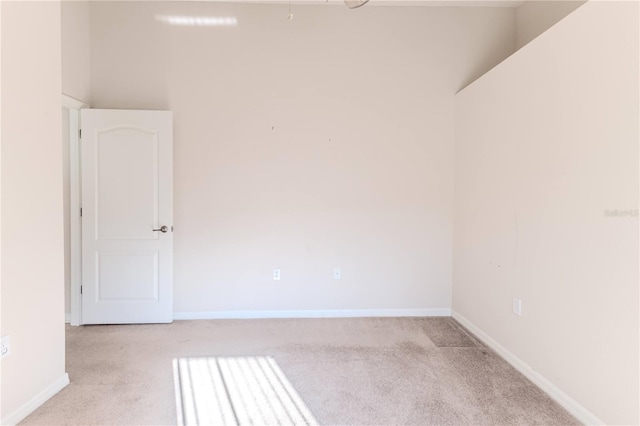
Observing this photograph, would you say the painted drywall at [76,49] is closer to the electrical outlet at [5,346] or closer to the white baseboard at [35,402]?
the electrical outlet at [5,346]

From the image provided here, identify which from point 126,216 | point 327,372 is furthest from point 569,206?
point 126,216

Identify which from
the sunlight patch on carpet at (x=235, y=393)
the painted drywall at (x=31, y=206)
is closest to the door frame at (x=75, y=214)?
the painted drywall at (x=31, y=206)

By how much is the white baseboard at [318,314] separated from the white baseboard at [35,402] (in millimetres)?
1269

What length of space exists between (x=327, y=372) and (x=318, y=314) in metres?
1.13

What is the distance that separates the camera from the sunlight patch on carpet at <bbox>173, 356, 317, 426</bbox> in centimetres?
187

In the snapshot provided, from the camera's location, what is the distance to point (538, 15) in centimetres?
311

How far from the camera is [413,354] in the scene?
8.60 feet

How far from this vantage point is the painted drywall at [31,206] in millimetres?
1757

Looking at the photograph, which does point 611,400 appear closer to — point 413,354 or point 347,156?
point 413,354

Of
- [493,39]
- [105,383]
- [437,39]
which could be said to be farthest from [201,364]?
[493,39]

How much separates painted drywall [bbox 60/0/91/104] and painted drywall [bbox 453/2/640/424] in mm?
3678

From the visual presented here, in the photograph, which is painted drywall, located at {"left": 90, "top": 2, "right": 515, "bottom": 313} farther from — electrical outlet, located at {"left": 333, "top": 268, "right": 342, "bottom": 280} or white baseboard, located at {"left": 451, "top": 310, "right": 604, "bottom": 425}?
white baseboard, located at {"left": 451, "top": 310, "right": 604, "bottom": 425}

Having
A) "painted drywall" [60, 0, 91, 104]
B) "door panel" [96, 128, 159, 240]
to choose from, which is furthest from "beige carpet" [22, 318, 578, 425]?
"painted drywall" [60, 0, 91, 104]

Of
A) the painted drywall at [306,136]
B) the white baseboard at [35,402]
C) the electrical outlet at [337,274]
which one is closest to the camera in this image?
the white baseboard at [35,402]
